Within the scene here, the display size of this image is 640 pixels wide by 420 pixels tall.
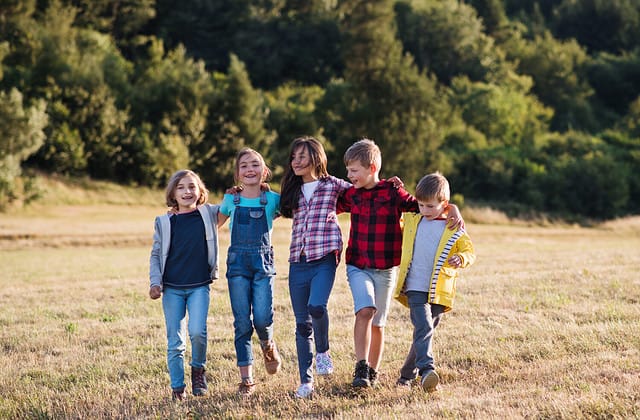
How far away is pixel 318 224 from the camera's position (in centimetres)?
645

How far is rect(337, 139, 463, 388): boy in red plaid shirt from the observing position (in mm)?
6395

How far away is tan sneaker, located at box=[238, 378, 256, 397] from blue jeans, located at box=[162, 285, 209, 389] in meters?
0.41

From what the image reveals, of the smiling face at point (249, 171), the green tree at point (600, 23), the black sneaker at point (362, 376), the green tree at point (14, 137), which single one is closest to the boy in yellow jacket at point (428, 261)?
the black sneaker at point (362, 376)

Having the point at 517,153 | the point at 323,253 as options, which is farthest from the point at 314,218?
the point at 517,153

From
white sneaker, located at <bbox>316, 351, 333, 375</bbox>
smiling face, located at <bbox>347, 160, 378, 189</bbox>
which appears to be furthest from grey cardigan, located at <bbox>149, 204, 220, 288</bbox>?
smiling face, located at <bbox>347, 160, 378, 189</bbox>

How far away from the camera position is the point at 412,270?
20.8 feet

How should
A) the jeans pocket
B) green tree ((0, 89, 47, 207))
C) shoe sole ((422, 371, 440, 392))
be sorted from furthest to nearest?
green tree ((0, 89, 47, 207)) → the jeans pocket → shoe sole ((422, 371, 440, 392))

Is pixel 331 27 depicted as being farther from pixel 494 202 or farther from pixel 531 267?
pixel 531 267

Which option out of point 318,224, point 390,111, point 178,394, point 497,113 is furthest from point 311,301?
point 497,113

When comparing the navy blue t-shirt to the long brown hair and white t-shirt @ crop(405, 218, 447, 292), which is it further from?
white t-shirt @ crop(405, 218, 447, 292)

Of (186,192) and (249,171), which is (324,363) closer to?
(249,171)

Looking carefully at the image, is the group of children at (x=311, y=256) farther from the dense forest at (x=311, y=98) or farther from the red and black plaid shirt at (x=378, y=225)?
the dense forest at (x=311, y=98)

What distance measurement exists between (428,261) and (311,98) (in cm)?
4958

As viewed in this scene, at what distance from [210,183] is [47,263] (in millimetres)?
21874
